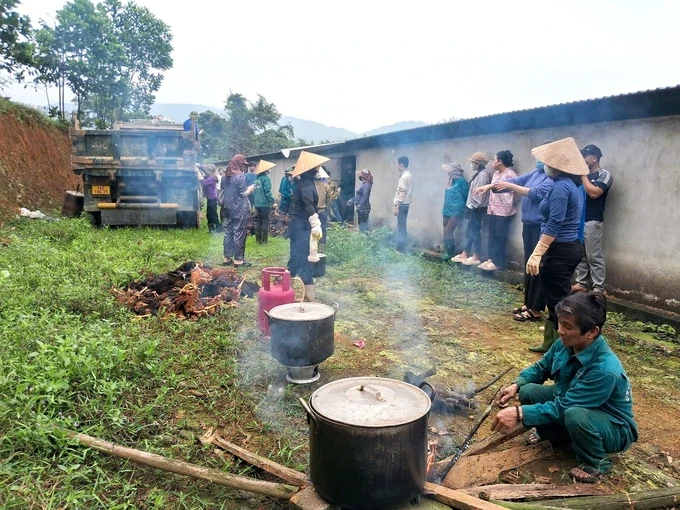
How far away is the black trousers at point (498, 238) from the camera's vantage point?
8.15 meters

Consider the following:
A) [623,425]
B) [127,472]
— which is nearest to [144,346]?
[127,472]

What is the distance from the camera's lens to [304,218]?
553 cm

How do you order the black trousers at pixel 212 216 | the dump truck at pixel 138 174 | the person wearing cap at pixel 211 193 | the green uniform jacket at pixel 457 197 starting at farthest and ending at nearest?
the black trousers at pixel 212 216 < the dump truck at pixel 138 174 < the person wearing cap at pixel 211 193 < the green uniform jacket at pixel 457 197

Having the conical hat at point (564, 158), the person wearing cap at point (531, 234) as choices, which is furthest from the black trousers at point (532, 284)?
the conical hat at point (564, 158)

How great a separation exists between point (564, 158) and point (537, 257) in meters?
0.98

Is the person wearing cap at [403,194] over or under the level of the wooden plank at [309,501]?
over

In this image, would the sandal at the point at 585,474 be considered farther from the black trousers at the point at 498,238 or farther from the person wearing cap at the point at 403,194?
the person wearing cap at the point at 403,194

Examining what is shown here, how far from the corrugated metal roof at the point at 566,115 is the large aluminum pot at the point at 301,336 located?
5.22 meters

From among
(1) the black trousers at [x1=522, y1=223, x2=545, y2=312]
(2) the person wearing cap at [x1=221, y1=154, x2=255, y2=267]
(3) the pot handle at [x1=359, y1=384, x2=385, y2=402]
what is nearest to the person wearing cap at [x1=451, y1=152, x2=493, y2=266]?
(1) the black trousers at [x1=522, y1=223, x2=545, y2=312]

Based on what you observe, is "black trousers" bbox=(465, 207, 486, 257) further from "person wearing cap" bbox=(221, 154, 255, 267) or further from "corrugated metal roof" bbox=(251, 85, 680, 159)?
"person wearing cap" bbox=(221, 154, 255, 267)

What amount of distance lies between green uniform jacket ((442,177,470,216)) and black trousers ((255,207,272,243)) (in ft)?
14.1

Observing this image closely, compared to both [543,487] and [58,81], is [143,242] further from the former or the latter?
[58,81]

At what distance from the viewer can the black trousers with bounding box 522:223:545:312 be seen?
5.61 meters

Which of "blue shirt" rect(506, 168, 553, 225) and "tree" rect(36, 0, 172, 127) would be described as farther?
"tree" rect(36, 0, 172, 127)
